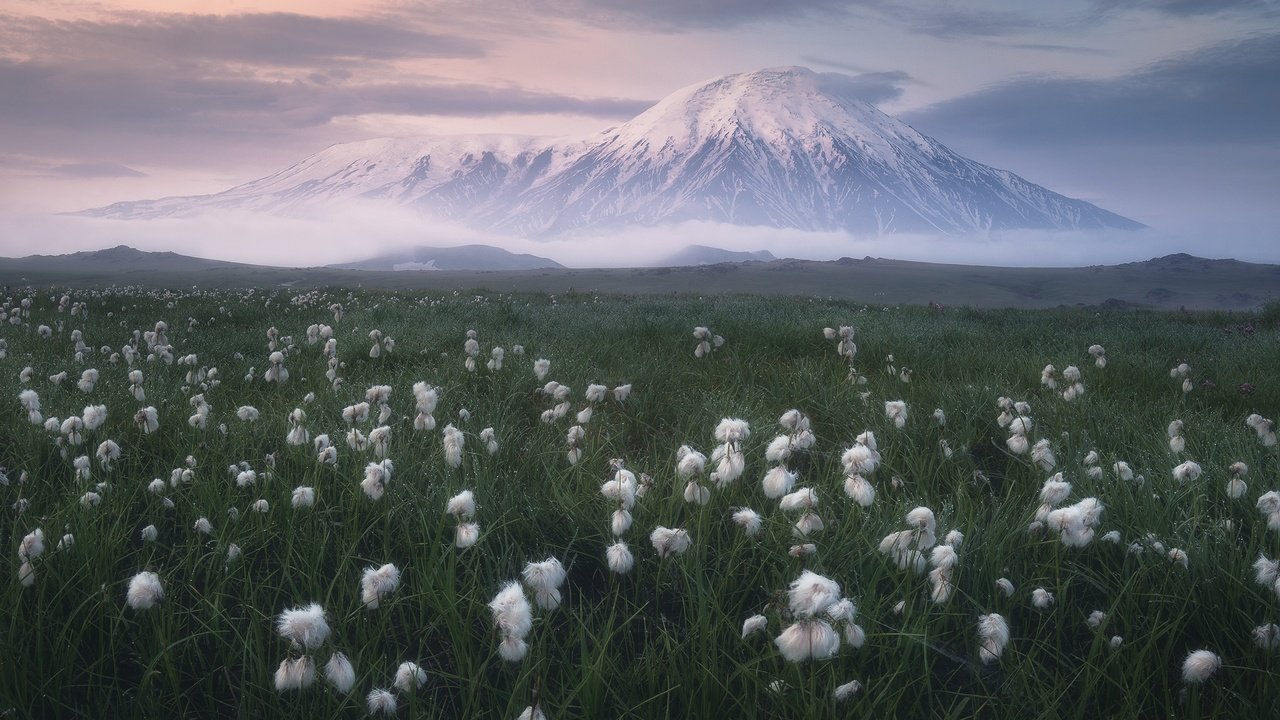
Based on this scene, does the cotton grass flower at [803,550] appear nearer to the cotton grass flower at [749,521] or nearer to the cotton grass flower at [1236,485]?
the cotton grass flower at [749,521]

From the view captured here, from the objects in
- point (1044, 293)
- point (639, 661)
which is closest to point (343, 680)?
point (639, 661)

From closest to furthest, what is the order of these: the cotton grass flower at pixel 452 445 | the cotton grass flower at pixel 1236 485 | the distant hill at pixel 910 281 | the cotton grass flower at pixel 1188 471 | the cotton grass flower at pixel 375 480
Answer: the cotton grass flower at pixel 375 480 → the cotton grass flower at pixel 1236 485 → the cotton grass flower at pixel 1188 471 → the cotton grass flower at pixel 452 445 → the distant hill at pixel 910 281

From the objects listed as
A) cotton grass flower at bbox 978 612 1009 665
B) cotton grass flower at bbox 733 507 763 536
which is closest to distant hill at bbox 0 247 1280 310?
cotton grass flower at bbox 733 507 763 536

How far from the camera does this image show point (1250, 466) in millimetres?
3496

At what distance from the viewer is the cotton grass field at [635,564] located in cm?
207

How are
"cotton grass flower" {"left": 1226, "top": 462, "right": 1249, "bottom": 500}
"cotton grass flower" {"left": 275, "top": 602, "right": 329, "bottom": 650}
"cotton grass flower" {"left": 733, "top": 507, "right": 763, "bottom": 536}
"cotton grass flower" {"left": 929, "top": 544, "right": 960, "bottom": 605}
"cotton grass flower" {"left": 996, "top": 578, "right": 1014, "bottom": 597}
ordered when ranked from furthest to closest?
"cotton grass flower" {"left": 1226, "top": 462, "right": 1249, "bottom": 500} < "cotton grass flower" {"left": 733, "top": 507, "right": 763, "bottom": 536} < "cotton grass flower" {"left": 996, "top": 578, "right": 1014, "bottom": 597} < "cotton grass flower" {"left": 929, "top": 544, "right": 960, "bottom": 605} < "cotton grass flower" {"left": 275, "top": 602, "right": 329, "bottom": 650}

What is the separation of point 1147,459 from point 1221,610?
194 cm

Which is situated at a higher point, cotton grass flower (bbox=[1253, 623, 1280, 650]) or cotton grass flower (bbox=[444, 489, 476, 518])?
cotton grass flower (bbox=[444, 489, 476, 518])

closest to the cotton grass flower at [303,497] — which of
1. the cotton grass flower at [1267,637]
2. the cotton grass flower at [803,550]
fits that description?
the cotton grass flower at [803,550]

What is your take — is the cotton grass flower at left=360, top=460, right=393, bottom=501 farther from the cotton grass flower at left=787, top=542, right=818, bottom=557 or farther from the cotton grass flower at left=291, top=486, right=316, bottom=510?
the cotton grass flower at left=787, top=542, right=818, bottom=557

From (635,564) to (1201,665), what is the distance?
5.63ft

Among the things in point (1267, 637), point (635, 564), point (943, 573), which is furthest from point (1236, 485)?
point (635, 564)

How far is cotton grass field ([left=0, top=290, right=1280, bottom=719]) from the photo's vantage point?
207 cm

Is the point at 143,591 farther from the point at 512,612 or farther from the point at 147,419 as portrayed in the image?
the point at 147,419
